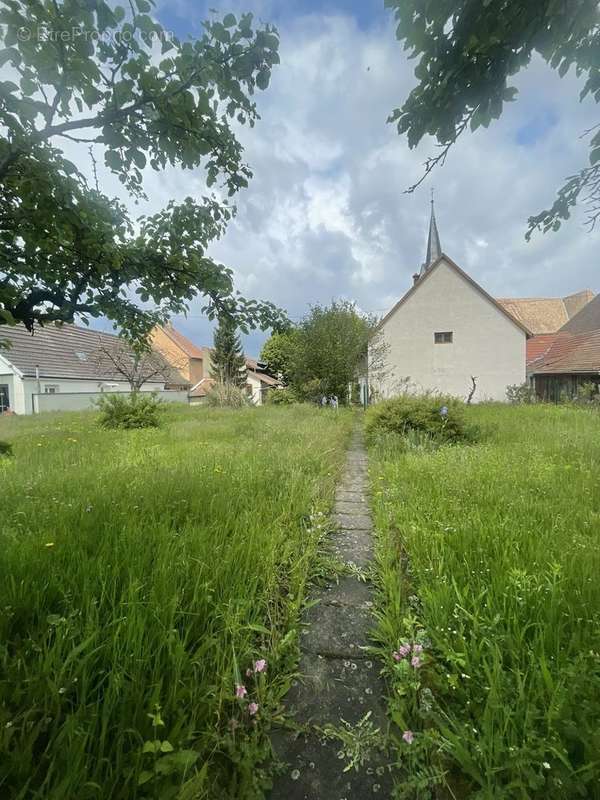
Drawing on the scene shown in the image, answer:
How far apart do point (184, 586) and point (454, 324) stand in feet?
69.1

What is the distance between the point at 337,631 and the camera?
1945 mm

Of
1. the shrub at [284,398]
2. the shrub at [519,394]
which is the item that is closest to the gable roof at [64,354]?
the shrub at [284,398]

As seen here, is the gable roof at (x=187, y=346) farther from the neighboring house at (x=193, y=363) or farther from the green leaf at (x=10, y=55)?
the green leaf at (x=10, y=55)

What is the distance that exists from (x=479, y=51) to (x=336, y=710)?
3288 mm

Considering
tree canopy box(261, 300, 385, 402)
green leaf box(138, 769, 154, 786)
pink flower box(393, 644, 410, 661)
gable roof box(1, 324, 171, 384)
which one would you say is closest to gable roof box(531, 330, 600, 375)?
tree canopy box(261, 300, 385, 402)

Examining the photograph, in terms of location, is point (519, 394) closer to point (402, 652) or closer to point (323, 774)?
point (402, 652)

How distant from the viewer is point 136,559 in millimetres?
1973

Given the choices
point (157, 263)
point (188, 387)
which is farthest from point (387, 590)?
point (188, 387)

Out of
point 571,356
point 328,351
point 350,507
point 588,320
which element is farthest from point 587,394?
point 350,507

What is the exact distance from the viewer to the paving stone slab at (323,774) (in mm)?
1177

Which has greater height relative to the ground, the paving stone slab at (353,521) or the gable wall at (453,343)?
the gable wall at (453,343)

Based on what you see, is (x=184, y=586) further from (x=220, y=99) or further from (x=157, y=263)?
(x=220, y=99)

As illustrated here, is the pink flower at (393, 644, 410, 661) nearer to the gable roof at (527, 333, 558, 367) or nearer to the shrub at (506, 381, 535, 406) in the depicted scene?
the shrub at (506, 381, 535, 406)

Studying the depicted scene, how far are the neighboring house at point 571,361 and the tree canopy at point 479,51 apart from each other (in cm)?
1805
